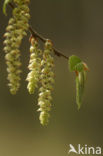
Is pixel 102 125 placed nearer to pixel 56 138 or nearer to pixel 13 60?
pixel 56 138

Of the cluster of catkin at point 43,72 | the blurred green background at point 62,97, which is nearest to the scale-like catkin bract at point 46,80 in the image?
the cluster of catkin at point 43,72

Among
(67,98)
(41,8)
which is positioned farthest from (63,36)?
(67,98)

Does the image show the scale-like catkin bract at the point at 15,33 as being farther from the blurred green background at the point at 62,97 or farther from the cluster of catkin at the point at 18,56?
the blurred green background at the point at 62,97

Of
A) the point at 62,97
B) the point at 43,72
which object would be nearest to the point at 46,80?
the point at 43,72

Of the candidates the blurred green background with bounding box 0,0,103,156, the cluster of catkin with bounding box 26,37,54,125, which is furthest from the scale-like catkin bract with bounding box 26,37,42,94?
the blurred green background with bounding box 0,0,103,156

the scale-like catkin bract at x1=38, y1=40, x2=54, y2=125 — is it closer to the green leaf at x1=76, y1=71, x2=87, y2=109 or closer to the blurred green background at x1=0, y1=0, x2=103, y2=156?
the green leaf at x1=76, y1=71, x2=87, y2=109

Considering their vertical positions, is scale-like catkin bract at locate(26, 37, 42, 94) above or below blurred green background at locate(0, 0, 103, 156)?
below
